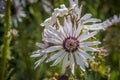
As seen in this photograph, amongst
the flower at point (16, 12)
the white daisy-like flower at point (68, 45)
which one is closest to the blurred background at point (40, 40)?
the flower at point (16, 12)

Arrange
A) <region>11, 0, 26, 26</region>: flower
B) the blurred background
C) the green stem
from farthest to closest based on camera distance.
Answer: <region>11, 0, 26, 26</region>: flower, the green stem, the blurred background

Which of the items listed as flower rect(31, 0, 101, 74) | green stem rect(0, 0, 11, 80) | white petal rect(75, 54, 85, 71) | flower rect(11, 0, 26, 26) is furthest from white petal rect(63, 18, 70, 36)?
flower rect(11, 0, 26, 26)

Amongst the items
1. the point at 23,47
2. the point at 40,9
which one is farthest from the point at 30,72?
the point at 40,9

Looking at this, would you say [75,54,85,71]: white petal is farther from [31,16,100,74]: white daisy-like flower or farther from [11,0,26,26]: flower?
[11,0,26,26]: flower

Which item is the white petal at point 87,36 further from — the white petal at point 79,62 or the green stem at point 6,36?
the green stem at point 6,36

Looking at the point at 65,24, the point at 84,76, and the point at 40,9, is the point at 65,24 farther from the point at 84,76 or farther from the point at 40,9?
the point at 40,9

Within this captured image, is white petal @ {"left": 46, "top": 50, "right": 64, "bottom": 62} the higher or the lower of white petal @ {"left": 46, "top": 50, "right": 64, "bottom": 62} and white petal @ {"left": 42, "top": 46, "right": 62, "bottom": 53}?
the lower

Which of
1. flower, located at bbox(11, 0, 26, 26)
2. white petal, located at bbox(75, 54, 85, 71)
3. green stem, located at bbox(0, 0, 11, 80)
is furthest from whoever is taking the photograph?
flower, located at bbox(11, 0, 26, 26)

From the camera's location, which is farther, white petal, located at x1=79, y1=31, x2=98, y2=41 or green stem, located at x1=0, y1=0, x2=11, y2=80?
green stem, located at x1=0, y1=0, x2=11, y2=80
